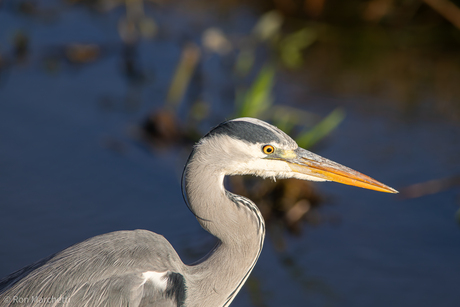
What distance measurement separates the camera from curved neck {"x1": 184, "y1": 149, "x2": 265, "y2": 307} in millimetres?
2539

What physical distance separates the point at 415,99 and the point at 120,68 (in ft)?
10.4

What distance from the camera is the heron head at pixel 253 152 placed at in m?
2.54

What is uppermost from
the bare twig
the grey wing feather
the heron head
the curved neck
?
the bare twig

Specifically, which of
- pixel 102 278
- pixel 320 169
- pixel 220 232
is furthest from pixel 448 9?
pixel 102 278

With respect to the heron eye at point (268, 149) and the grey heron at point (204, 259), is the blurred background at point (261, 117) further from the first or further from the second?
the heron eye at point (268, 149)

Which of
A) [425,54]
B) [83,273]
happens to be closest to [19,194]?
[83,273]

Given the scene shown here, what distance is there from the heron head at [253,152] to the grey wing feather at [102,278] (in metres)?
0.49

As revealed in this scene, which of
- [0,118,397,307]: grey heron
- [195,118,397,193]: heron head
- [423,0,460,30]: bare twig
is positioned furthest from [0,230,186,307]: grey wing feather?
[423,0,460,30]: bare twig

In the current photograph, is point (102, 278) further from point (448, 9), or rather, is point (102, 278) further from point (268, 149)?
point (448, 9)

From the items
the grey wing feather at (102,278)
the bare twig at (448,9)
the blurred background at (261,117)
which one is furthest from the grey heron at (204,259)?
the bare twig at (448,9)

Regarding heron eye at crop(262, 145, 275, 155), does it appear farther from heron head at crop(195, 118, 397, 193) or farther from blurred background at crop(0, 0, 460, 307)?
blurred background at crop(0, 0, 460, 307)

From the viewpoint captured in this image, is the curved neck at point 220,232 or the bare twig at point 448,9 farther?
the bare twig at point 448,9

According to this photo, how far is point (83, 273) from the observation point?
2.42m

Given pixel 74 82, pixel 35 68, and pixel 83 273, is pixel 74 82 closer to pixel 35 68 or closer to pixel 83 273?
pixel 35 68
